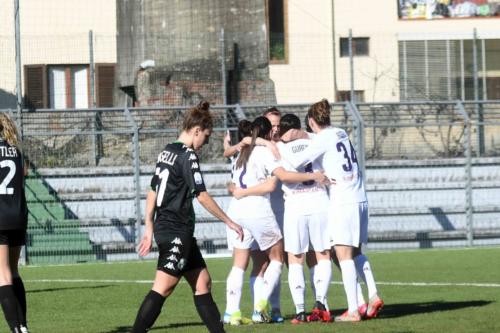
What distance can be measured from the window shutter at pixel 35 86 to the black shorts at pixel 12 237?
53.8 ft

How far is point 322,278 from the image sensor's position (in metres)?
12.5

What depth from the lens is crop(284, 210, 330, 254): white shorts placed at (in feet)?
41.2

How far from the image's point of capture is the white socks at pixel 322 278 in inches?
488

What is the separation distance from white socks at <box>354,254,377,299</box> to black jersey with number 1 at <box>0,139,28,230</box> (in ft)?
11.5

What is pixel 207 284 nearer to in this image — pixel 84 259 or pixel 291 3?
pixel 84 259

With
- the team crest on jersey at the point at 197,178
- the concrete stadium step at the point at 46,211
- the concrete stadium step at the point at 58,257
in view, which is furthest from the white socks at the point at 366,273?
the concrete stadium step at the point at 46,211

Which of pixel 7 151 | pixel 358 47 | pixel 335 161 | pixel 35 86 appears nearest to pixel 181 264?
pixel 7 151

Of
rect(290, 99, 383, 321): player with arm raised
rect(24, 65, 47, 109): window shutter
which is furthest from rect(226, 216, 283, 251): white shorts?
rect(24, 65, 47, 109): window shutter

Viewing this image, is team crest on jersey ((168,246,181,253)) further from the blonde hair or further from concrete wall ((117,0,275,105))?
concrete wall ((117,0,275,105))

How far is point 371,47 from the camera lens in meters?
33.6

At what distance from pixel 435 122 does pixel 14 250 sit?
15.8 meters

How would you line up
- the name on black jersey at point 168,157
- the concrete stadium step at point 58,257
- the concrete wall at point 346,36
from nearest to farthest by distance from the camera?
1. the name on black jersey at point 168,157
2. the concrete stadium step at point 58,257
3. the concrete wall at point 346,36

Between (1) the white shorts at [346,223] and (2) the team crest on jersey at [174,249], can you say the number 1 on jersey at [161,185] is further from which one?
(1) the white shorts at [346,223]

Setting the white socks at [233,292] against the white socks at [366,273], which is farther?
the white socks at [366,273]
